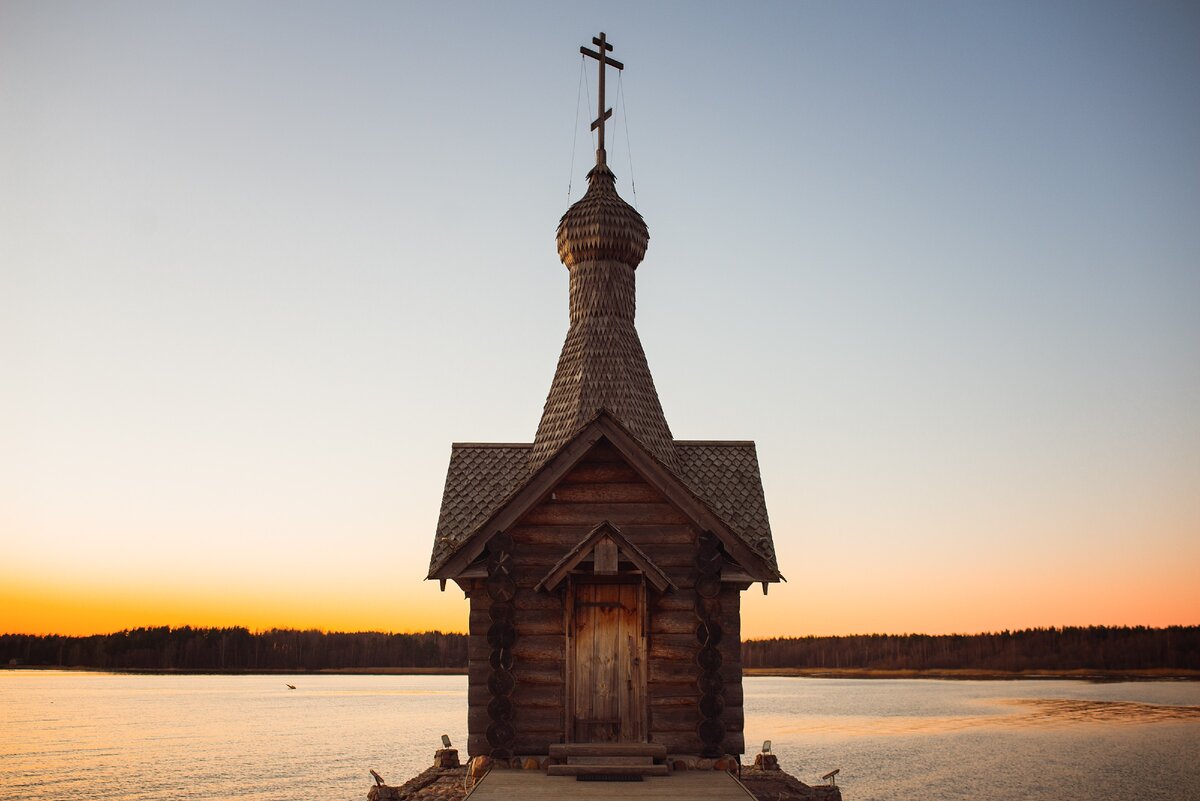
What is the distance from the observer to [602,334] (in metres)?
20.2

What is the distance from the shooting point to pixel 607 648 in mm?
14719

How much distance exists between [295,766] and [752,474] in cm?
4280

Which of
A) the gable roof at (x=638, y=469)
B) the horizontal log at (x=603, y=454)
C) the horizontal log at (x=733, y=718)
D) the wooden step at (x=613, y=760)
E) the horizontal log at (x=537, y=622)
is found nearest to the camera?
the wooden step at (x=613, y=760)

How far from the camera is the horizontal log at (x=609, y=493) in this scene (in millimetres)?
14992

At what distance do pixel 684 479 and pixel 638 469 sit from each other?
3064 mm

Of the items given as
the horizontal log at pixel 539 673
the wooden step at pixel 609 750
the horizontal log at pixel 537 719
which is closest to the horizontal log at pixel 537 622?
the horizontal log at pixel 539 673

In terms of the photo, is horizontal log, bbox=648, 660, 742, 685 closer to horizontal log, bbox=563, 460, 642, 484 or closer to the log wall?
the log wall

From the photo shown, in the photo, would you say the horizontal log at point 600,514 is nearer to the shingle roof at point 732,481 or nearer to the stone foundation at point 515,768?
the shingle roof at point 732,481

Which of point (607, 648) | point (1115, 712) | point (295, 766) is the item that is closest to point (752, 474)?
point (607, 648)

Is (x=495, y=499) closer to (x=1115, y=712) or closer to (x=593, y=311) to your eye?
(x=593, y=311)

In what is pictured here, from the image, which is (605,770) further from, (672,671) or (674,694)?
(672,671)

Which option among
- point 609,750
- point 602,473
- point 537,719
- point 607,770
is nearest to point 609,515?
point 602,473

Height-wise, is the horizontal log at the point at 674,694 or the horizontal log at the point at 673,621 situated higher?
the horizontal log at the point at 673,621

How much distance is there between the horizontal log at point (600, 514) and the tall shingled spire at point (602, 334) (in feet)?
11.4
